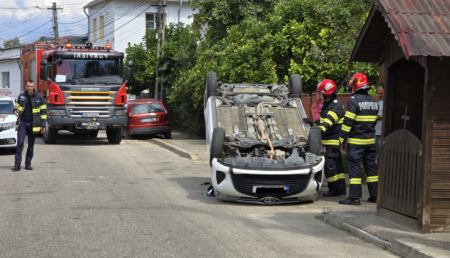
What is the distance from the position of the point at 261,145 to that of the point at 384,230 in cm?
283

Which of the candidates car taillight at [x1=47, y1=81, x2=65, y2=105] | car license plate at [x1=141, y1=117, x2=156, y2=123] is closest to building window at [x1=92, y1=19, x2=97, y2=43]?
car license plate at [x1=141, y1=117, x2=156, y2=123]

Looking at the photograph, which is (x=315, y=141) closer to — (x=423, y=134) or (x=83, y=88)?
(x=423, y=134)

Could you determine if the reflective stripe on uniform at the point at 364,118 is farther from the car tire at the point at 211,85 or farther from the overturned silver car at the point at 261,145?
the car tire at the point at 211,85

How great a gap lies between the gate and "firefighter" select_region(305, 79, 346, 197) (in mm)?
1840

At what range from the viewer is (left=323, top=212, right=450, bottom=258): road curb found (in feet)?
17.4

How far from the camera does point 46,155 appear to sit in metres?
14.9

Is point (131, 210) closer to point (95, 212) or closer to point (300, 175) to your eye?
point (95, 212)

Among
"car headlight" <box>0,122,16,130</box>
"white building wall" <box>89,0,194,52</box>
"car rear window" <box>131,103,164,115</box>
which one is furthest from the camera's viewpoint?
"white building wall" <box>89,0,194,52</box>

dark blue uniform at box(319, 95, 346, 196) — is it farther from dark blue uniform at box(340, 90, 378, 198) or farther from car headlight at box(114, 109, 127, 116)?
car headlight at box(114, 109, 127, 116)

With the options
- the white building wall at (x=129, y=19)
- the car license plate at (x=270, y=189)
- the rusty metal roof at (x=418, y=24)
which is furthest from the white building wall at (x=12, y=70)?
the rusty metal roof at (x=418, y=24)

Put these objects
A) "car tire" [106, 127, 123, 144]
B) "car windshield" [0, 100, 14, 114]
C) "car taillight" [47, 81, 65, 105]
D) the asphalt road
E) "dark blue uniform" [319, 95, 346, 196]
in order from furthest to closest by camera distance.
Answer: "car tire" [106, 127, 123, 144], "car taillight" [47, 81, 65, 105], "car windshield" [0, 100, 14, 114], "dark blue uniform" [319, 95, 346, 196], the asphalt road

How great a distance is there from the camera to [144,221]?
700 centimetres

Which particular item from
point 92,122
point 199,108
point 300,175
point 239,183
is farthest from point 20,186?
point 199,108

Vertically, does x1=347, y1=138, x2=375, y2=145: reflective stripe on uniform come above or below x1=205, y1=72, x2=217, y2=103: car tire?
below
